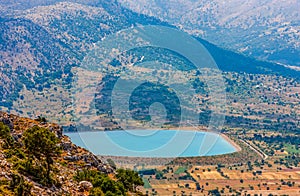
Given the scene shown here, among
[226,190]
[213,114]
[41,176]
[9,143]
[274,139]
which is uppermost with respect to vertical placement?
[213,114]

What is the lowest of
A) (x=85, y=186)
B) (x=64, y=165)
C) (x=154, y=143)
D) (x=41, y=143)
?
(x=85, y=186)

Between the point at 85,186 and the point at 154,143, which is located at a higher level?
the point at 154,143

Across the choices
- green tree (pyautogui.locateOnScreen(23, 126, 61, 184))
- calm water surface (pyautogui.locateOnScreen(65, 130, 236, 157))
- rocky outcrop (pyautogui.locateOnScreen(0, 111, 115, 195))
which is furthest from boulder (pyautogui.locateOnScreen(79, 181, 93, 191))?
calm water surface (pyautogui.locateOnScreen(65, 130, 236, 157))

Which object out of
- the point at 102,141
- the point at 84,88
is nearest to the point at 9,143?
the point at 102,141

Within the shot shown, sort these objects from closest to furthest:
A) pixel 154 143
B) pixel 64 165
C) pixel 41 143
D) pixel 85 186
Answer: pixel 41 143
pixel 85 186
pixel 64 165
pixel 154 143

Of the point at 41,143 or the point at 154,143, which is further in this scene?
the point at 154,143

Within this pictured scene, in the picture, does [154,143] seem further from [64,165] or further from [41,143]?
[41,143]

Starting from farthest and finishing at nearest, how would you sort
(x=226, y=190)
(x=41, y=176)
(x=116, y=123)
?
(x=116, y=123) → (x=226, y=190) → (x=41, y=176)

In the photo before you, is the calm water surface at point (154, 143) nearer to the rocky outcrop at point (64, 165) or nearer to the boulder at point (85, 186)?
the rocky outcrop at point (64, 165)

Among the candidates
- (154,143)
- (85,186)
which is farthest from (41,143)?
(154,143)

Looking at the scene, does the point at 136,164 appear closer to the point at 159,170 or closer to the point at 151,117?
the point at 159,170

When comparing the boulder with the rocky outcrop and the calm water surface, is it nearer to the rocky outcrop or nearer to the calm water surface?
the rocky outcrop
